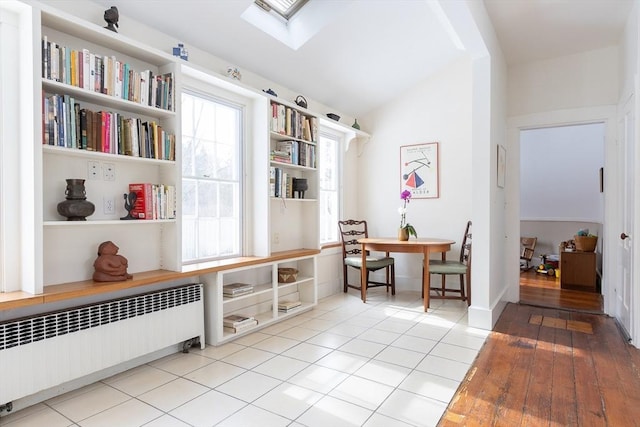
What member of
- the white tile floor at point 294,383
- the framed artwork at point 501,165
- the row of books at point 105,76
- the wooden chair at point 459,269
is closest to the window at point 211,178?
the row of books at point 105,76

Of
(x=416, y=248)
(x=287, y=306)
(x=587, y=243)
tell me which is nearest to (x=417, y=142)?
(x=416, y=248)

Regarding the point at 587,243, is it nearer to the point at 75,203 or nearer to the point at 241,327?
the point at 241,327

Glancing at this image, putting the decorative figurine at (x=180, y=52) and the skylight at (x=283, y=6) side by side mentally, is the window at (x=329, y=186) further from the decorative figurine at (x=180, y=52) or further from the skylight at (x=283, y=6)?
the decorative figurine at (x=180, y=52)

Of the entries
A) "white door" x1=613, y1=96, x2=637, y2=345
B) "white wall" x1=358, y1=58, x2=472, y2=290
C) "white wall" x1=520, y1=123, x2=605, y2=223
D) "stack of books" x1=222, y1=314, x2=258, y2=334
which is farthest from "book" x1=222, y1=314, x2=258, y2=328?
"white wall" x1=520, y1=123, x2=605, y2=223

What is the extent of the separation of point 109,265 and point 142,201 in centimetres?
49

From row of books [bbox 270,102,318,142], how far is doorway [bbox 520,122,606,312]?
10.2ft

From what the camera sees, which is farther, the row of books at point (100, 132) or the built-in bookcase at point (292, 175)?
the built-in bookcase at point (292, 175)

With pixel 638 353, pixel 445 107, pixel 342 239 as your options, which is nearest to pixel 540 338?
pixel 638 353

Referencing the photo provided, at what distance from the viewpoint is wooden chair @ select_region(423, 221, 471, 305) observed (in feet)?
13.9

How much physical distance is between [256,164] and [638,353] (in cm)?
362

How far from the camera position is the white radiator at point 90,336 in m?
1.98

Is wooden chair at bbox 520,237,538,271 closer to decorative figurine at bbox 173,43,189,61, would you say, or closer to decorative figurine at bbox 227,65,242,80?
decorative figurine at bbox 227,65,242,80

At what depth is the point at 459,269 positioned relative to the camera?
4.23 metres

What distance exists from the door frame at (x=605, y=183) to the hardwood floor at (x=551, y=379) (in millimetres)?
872
